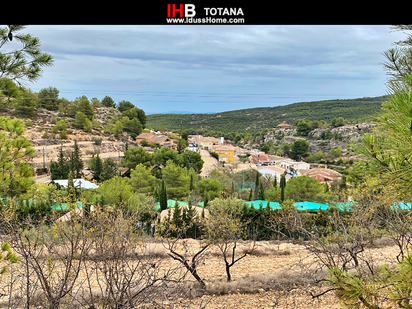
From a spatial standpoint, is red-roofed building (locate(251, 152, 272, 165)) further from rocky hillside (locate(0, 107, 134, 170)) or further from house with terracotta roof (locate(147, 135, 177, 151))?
rocky hillside (locate(0, 107, 134, 170))

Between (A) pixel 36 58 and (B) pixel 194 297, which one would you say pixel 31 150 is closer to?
(A) pixel 36 58

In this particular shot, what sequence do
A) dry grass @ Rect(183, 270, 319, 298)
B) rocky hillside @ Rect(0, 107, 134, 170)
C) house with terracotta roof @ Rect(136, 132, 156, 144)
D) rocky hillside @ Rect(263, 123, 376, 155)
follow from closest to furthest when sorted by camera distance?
1. dry grass @ Rect(183, 270, 319, 298)
2. rocky hillside @ Rect(0, 107, 134, 170)
3. rocky hillside @ Rect(263, 123, 376, 155)
4. house with terracotta roof @ Rect(136, 132, 156, 144)

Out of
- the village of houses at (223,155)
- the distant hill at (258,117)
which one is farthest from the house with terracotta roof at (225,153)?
the distant hill at (258,117)

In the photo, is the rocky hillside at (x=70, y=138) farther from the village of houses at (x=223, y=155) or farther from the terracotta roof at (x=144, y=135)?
the village of houses at (x=223, y=155)

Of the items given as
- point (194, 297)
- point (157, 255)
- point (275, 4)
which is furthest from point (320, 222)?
point (275, 4)

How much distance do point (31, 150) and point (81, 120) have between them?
135 ft

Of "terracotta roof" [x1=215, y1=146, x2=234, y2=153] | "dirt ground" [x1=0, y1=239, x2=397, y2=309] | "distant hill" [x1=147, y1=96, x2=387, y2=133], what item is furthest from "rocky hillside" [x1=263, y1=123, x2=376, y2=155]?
"dirt ground" [x1=0, y1=239, x2=397, y2=309]

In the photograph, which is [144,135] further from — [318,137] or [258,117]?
[318,137]

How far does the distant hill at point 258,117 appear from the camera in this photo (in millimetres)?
50438

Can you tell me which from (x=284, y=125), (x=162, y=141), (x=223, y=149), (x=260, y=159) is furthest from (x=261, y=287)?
(x=284, y=125)

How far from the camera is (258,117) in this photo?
60062 millimetres

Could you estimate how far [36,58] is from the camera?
303cm

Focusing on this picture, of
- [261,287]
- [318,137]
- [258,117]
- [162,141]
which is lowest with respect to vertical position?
[261,287]

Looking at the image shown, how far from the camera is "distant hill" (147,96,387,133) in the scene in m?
50.4
